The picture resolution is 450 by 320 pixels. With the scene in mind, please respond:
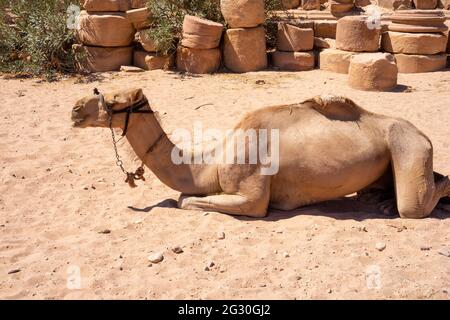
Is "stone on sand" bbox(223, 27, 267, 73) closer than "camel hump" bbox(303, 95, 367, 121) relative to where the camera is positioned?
No

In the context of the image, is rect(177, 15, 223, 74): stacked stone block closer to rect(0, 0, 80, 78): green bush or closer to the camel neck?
rect(0, 0, 80, 78): green bush

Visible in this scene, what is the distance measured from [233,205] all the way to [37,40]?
28.8 feet

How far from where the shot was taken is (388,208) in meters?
4.71

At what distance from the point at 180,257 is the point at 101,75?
→ 27.8 ft

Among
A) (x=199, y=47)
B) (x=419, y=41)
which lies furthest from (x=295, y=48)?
(x=419, y=41)

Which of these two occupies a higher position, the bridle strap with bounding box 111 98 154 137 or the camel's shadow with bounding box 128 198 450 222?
the bridle strap with bounding box 111 98 154 137

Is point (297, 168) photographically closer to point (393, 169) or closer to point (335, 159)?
point (335, 159)

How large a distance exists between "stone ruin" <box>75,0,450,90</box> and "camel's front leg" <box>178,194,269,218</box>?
7.44 meters

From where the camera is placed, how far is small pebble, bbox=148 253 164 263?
3980 millimetres

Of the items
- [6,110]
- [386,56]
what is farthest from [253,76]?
[6,110]

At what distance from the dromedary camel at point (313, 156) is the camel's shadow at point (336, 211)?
7cm

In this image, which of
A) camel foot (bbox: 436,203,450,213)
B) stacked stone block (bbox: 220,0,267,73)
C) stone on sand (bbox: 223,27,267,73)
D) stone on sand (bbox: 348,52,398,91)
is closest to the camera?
camel foot (bbox: 436,203,450,213)

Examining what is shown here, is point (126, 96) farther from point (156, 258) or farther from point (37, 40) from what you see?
point (37, 40)

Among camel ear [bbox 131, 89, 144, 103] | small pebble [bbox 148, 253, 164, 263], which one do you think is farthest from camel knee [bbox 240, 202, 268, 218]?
camel ear [bbox 131, 89, 144, 103]
